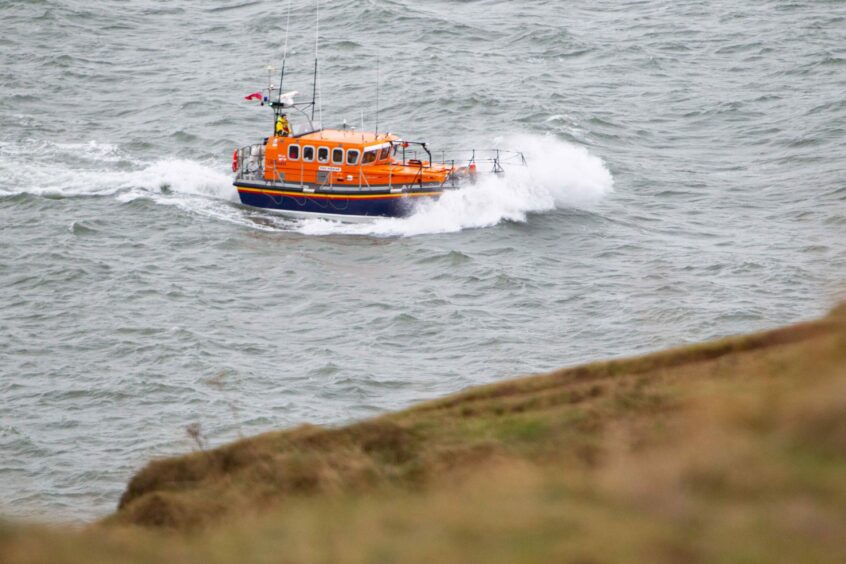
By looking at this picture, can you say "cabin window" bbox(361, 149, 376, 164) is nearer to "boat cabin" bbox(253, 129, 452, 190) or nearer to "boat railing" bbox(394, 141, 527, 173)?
"boat cabin" bbox(253, 129, 452, 190)

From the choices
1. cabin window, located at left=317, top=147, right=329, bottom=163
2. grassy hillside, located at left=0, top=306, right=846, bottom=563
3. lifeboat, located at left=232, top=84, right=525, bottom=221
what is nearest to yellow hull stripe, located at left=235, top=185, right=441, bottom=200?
lifeboat, located at left=232, top=84, right=525, bottom=221

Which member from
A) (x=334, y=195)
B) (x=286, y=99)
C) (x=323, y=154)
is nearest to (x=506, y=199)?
(x=334, y=195)

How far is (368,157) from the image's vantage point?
114ft

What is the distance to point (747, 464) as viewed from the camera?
696 cm

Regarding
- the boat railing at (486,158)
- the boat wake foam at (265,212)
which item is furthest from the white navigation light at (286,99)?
the boat railing at (486,158)

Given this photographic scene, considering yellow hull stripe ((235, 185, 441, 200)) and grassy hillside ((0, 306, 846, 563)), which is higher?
yellow hull stripe ((235, 185, 441, 200))

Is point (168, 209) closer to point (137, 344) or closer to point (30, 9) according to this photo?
point (137, 344)

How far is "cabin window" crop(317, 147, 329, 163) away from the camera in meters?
34.9

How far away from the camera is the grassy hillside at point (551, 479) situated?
258 inches

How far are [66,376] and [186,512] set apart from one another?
644 inches

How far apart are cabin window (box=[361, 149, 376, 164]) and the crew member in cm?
279

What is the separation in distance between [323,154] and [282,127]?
1.66 m

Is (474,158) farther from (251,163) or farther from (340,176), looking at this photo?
(251,163)

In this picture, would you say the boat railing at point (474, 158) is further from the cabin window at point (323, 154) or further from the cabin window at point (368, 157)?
the cabin window at point (323, 154)
